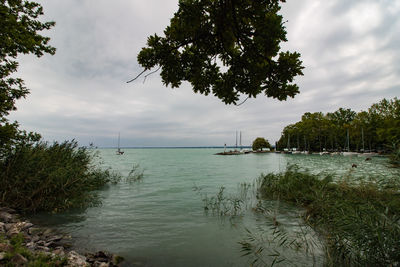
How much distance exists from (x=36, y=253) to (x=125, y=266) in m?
1.90

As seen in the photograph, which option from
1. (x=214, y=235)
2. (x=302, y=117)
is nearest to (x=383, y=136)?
(x=302, y=117)

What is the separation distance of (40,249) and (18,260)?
137cm

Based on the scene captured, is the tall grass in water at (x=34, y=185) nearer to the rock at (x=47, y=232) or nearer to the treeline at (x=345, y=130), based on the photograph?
the rock at (x=47, y=232)

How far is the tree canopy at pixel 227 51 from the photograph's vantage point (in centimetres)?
330

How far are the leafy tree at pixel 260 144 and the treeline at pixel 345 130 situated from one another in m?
7.30

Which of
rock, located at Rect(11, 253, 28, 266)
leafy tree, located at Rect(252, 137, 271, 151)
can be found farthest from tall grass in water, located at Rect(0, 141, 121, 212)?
leafy tree, located at Rect(252, 137, 271, 151)

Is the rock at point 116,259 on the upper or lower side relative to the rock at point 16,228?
lower

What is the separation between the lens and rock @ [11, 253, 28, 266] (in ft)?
10.1

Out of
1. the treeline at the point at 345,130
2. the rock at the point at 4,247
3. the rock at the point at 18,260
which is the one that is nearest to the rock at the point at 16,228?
the rock at the point at 4,247

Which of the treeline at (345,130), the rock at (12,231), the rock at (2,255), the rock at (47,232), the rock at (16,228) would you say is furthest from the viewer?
the treeline at (345,130)

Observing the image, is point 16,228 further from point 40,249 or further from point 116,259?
point 116,259

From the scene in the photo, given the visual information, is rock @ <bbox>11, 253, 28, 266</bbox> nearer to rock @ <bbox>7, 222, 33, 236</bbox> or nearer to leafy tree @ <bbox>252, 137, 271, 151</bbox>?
rock @ <bbox>7, 222, 33, 236</bbox>

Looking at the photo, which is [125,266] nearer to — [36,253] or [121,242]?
[121,242]

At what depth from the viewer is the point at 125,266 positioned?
4.65 m
